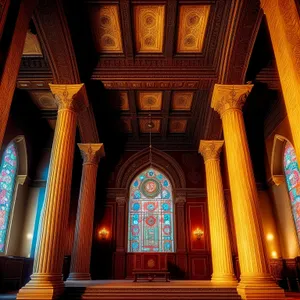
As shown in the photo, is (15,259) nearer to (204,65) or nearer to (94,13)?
(94,13)

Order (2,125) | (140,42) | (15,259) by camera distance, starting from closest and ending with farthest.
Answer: (2,125) → (140,42) → (15,259)

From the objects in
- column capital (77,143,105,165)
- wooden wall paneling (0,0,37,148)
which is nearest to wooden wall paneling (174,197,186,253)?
column capital (77,143,105,165)

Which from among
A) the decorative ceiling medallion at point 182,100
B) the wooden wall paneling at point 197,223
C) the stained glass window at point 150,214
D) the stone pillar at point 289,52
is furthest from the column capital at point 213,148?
the stone pillar at point 289,52

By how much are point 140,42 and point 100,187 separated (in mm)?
7436

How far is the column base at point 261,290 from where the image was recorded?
218 inches

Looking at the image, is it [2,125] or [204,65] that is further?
[204,65]

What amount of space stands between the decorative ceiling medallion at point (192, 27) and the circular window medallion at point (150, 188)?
23.5 ft

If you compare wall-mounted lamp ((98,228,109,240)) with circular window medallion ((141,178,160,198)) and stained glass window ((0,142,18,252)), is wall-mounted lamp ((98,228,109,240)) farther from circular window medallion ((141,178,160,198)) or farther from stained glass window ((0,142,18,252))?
stained glass window ((0,142,18,252))

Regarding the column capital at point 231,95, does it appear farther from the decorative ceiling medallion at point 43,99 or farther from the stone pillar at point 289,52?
the decorative ceiling medallion at point 43,99

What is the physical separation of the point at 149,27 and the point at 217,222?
6.77 m

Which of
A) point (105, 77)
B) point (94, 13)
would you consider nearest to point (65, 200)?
point (105, 77)

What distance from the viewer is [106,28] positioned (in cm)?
767

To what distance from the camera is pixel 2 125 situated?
3.48m

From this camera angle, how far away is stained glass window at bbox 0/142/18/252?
10719 mm
